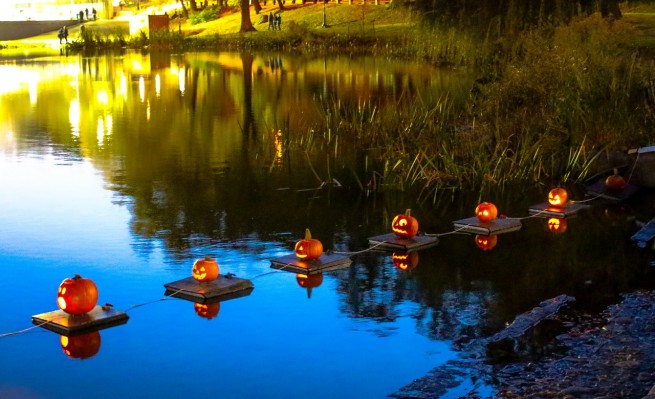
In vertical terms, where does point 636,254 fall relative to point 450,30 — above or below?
below

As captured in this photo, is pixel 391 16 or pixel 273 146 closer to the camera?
pixel 273 146

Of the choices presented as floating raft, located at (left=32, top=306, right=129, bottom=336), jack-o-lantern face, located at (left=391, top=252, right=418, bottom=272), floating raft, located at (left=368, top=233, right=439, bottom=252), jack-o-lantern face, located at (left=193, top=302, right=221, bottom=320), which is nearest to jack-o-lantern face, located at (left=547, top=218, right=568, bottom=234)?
floating raft, located at (left=368, top=233, right=439, bottom=252)

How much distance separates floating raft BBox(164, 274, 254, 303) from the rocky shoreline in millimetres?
2584

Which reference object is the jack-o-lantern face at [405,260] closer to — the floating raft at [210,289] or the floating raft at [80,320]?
the floating raft at [210,289]

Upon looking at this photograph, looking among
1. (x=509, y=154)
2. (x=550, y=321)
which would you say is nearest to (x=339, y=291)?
(x=550, y=321)

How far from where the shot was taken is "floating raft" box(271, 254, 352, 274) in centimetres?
1083

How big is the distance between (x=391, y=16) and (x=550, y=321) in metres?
68.6

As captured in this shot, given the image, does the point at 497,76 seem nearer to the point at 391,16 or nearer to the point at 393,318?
the point at 393,318

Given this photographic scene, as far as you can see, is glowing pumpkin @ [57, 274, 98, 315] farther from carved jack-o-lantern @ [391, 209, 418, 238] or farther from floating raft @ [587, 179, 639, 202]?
floating raft @ [587, 179, 639, 202]

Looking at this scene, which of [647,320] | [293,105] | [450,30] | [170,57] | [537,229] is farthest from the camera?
[170,57]

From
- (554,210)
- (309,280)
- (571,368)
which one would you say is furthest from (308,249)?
(554,210)

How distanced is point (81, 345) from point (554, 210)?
7649 millimetres

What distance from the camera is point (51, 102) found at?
29438mm

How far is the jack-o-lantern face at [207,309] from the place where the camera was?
30.8 feet
